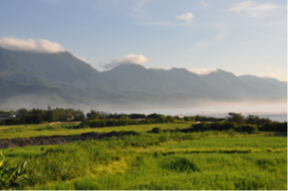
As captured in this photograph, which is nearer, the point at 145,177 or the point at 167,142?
the point at 145,177

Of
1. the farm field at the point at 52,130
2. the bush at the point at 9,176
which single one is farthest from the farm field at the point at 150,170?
the farm field at the point at 52,130

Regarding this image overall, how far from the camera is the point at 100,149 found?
16094mm

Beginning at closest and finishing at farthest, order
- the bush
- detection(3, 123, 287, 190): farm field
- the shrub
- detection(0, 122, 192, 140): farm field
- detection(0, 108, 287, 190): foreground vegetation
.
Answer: the bush → detection(0, 108, 287, 190): foreground vegetation → detection(3, 123, 287, 190): farm field → the shrub → detection(0, 122, 192, 140): farm field

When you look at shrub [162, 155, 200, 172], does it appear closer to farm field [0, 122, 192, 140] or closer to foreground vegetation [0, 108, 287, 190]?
foreground vegetation [0, 108, 287, 190]

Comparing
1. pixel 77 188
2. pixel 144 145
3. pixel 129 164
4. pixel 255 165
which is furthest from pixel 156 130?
pixel 77 188

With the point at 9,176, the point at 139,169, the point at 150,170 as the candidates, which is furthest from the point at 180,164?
the point at 9,176

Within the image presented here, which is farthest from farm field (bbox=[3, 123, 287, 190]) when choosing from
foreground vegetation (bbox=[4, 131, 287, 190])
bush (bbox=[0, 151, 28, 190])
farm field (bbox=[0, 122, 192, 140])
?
farm field (bbox=[0, 122, 192, 140])

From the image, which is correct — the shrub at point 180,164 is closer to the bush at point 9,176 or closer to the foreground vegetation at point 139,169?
the foreground vegetation at point 139,169

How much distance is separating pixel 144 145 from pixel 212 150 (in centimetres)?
610

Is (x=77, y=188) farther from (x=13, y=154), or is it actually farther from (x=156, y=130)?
(x=156, y=130)

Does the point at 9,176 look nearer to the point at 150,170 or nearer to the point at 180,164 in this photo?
the point at 150,170

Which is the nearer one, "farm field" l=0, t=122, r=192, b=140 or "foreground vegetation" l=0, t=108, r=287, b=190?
"foreground vegetation" l=0, t=108, r=287, b=190

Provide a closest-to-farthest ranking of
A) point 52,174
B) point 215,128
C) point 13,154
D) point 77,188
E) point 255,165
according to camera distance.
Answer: point 77,188
point 52,174
point 255,165
point 13,154
point 215,128

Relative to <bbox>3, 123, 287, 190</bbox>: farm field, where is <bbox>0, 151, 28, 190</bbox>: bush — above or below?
above
